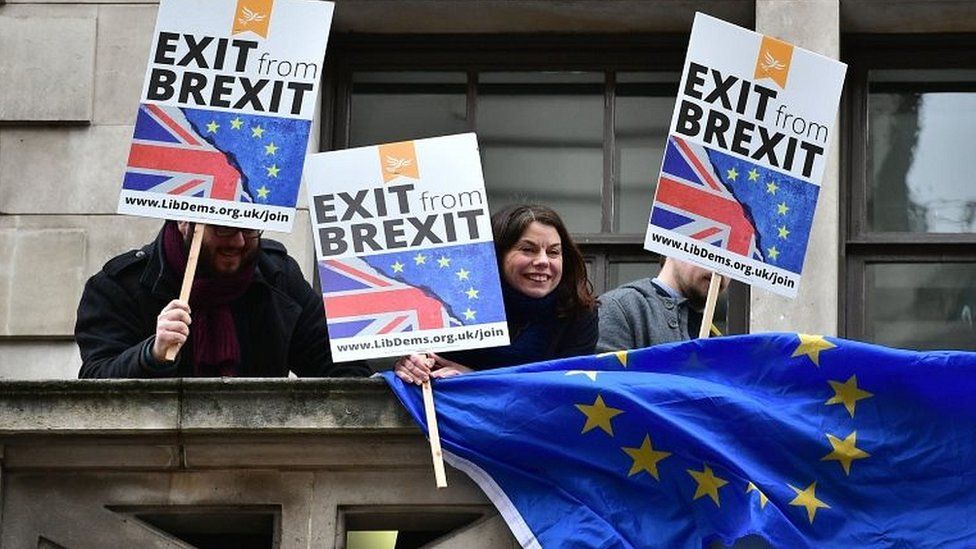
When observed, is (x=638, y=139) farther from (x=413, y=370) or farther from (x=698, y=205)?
(x=413, y=370)

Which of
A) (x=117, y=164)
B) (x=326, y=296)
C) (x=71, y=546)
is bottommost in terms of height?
(x=71, y=546)

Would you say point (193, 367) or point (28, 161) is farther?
point (28, 161)

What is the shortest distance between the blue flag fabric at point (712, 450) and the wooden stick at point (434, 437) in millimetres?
67

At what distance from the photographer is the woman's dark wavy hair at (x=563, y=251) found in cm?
1362

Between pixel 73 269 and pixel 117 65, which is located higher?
pixel 117 65

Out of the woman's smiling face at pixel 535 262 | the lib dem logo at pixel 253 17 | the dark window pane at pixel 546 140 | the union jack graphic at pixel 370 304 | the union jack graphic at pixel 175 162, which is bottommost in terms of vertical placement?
the union jack graphic at pixel 370 304

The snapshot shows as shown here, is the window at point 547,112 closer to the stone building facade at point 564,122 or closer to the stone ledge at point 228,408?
the stone building facade at point 564,122

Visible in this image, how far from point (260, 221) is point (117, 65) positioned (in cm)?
327

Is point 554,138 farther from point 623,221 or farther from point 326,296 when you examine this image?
point 326,296

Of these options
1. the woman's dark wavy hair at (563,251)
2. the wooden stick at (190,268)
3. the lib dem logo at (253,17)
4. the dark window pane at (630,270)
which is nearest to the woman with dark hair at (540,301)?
the woman's dark wavy hair at (563,251)

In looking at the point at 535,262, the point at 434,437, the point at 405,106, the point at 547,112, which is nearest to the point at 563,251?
the point at 535,262

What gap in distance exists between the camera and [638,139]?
55.5 feet

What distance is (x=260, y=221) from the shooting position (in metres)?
13.6

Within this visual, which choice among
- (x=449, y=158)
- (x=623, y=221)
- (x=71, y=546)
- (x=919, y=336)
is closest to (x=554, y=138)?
(x=623, y=221)
